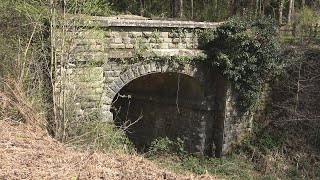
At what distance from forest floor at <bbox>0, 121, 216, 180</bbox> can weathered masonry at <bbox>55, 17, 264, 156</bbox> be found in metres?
2.55

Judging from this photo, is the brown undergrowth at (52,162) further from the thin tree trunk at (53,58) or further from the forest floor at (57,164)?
the thin tree trunk at (53,58)

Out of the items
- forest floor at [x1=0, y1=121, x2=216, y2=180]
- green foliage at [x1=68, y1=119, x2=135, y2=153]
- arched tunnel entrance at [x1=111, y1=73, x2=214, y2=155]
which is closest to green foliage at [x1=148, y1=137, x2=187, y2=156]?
arched tunnel entrance at [x1=111, y1=73, x2=214, y2=155]

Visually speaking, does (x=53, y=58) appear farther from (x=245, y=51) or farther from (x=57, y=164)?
(x=245, y=51)

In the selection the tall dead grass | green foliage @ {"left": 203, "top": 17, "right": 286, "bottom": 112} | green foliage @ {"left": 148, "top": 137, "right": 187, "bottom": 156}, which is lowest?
green foliage @ {"left": 148, "top": 137, "right": 187, "bottom": 156}

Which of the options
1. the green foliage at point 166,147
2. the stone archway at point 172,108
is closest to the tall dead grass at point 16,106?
the stone archway at point 172,108

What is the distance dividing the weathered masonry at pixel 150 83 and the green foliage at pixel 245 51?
0.40 meters

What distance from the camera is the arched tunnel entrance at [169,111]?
13438 millimetres

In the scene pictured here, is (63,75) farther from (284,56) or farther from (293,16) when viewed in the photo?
(293,16)

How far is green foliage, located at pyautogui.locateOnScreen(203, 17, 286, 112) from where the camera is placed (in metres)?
12.3

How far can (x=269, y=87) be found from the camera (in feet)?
47.0

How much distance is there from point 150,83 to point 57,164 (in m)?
8.66

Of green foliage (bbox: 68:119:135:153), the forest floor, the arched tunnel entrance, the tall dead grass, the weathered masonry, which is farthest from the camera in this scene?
the arched tunnel entrance

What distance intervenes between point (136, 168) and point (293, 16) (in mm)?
17248

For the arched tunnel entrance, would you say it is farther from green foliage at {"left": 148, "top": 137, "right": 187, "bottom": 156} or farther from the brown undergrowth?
the brown undergrowth
